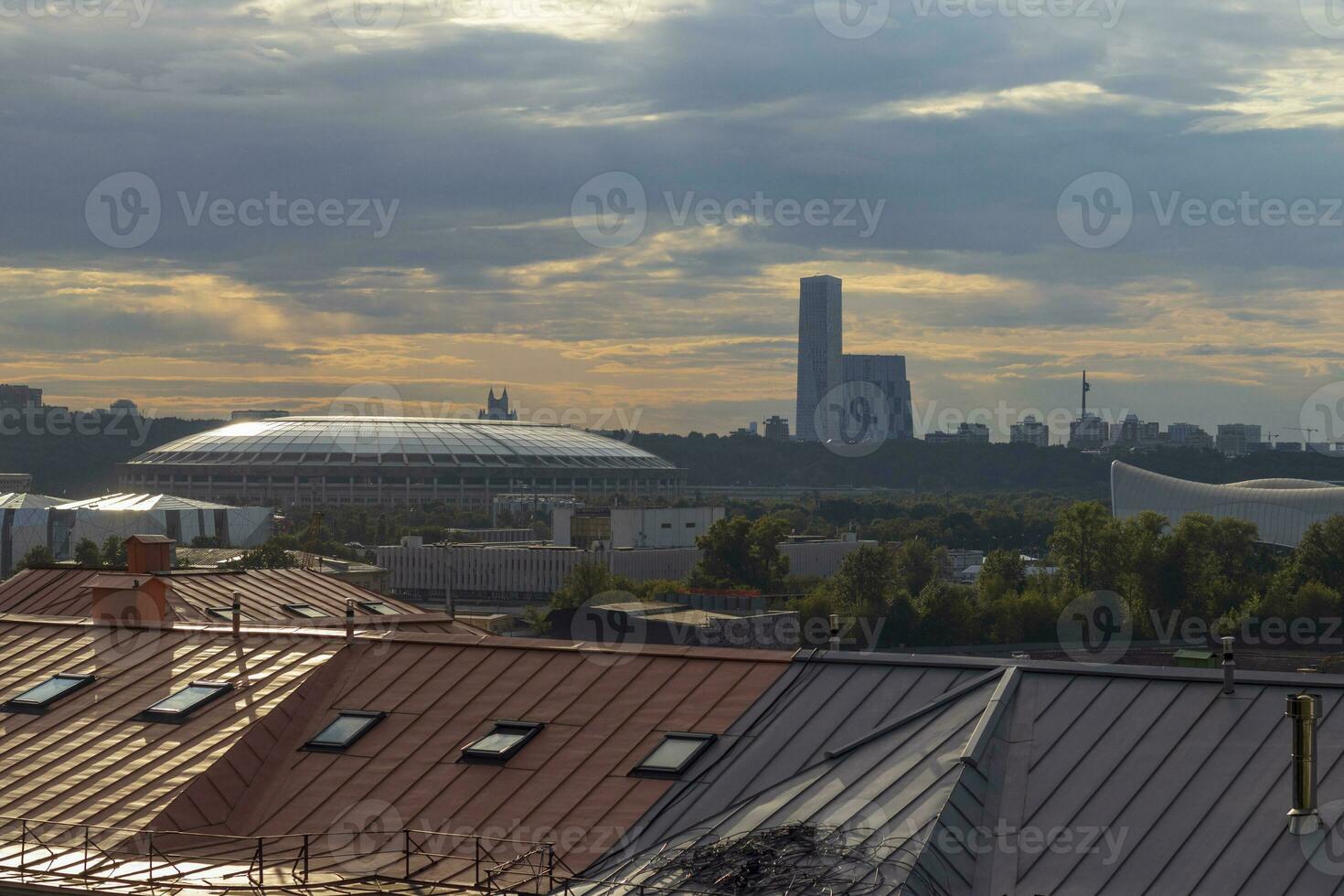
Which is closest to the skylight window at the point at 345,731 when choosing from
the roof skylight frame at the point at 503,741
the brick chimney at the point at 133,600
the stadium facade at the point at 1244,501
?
the roof skylight frame at the point at 503,741

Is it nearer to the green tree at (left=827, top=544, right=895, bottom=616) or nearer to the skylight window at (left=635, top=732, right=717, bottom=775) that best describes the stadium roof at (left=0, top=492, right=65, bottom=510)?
the green tree at (left=827, top=544, right=895, bottom=616)

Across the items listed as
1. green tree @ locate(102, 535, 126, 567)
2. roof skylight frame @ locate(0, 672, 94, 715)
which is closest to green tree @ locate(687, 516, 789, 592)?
green tree @ locate(102, 535, 126, 567)

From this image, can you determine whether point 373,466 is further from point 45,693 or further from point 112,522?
point 45,693

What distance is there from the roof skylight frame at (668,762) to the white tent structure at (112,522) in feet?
341

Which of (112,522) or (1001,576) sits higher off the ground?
(112,522)

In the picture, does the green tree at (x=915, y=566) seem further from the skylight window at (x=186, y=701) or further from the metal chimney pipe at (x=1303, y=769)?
the metal chimney pipe at (x=1303, y=769)

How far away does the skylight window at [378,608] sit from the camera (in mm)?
40406

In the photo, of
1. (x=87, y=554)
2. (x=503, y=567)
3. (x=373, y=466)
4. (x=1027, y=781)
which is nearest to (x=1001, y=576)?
(x=503, y=567)

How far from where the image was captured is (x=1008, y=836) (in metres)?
15.5

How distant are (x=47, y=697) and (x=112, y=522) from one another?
106 meters

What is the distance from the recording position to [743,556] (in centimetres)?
10581

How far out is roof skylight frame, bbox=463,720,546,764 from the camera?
1919 centimetres

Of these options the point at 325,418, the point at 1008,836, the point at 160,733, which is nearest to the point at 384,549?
the point at 325,418

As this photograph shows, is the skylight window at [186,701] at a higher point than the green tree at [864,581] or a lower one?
higher
